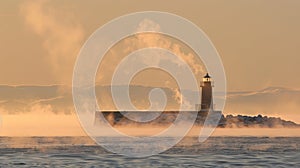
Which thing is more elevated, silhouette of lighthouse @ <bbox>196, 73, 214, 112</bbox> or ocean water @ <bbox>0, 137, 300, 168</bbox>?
silhouette of lighthouse @ <bbox>196, 73, 214, 112</bbox>

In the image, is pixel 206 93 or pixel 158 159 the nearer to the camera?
pixel 158 159

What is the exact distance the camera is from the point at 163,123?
159750 mm

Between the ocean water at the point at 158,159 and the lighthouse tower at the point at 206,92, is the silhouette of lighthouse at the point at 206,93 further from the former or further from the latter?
the ocean water at the point at 158,159

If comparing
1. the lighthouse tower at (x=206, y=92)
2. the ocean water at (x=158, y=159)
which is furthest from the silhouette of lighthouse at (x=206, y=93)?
the ocean water at (x=158, y=159)

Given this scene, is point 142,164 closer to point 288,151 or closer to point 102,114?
point 288,151

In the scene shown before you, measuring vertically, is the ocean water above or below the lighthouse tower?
below

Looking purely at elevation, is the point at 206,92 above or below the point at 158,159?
above

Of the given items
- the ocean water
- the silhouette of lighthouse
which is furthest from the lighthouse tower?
the ocean water

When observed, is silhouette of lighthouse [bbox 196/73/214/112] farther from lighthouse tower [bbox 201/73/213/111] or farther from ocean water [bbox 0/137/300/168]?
ocean water [bbox 0/137/300/168]

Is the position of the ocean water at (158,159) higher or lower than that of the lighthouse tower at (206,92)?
lower

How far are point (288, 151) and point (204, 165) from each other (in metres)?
16.8

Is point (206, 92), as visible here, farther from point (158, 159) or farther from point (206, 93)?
point (158, 159)

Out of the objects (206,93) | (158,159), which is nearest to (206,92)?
(206,93)

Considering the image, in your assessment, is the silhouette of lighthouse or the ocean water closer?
the ocean water
